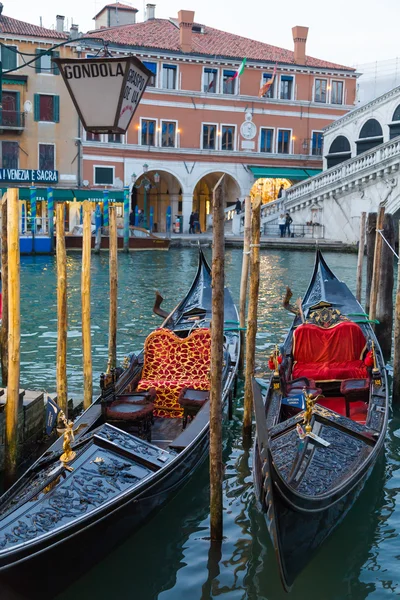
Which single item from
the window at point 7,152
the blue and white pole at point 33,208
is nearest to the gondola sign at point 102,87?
the blue and white pole at point 33,208

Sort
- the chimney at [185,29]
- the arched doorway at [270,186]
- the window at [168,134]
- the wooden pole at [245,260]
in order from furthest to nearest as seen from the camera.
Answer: the arched doorway at [270,186], the window at [168,134], the chimney at [185,29], the wooden pole at [245,260]

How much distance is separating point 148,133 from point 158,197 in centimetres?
293

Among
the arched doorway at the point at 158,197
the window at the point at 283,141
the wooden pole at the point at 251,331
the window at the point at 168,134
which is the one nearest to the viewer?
the wooden pole at the point at 251,331

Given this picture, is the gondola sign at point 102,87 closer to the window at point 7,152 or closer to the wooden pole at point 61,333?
the wooden pole at point 61,333

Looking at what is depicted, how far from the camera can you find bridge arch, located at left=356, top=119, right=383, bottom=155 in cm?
2091

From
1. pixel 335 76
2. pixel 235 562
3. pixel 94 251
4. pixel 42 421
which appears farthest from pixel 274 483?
pixel 335 76

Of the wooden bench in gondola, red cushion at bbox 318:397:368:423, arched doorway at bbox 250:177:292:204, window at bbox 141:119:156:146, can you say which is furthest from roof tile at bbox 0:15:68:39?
the wooden bench in gondola

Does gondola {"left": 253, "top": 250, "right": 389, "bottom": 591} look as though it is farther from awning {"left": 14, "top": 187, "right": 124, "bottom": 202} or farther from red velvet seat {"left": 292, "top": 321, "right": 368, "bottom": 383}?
awning {"left": 14, "top": 187, "right": 124, "bottom": 202}

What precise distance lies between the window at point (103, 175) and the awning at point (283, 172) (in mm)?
4428

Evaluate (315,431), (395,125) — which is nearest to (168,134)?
(395,125)

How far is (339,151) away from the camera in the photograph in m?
22.5

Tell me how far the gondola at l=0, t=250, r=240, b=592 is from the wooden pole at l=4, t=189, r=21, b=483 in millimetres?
398

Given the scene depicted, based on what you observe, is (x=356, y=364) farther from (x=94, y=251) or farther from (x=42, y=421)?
(x=94, y=251)

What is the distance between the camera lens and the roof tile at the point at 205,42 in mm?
21281
